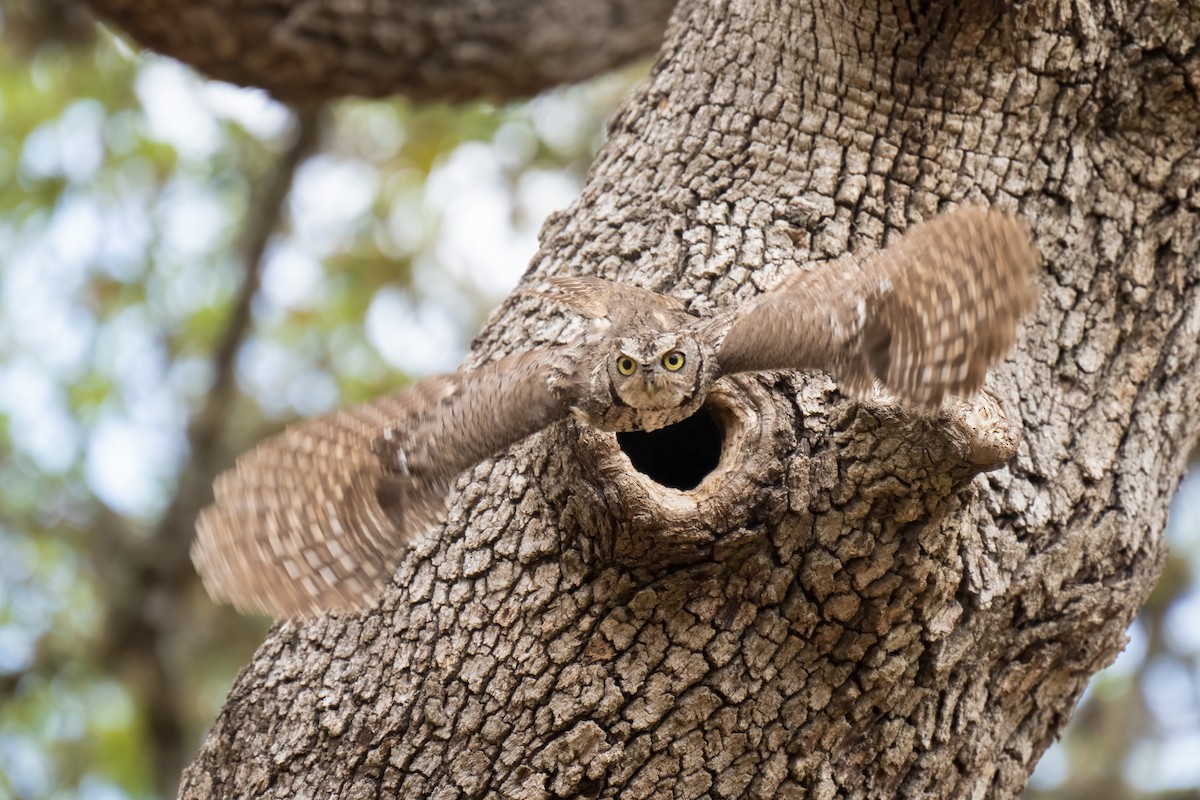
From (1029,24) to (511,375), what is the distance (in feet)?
4.11

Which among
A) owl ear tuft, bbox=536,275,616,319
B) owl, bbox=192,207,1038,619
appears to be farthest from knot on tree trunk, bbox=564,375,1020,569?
owl ear tuft, bbox=536,275,616,319

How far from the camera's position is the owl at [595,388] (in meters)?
1.56

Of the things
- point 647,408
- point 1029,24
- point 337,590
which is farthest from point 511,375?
point 1029,24

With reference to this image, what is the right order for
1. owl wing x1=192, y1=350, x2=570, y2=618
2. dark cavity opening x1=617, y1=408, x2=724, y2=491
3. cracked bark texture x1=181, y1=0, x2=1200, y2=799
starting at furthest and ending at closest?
dark cavity opening x1=617, y1=408, x2=724, y2=491 < cracked bark texture x1=181, y1=0, x2=1200, y2=799 < owl wing x1=192, y1=350, x2=570, y2=618

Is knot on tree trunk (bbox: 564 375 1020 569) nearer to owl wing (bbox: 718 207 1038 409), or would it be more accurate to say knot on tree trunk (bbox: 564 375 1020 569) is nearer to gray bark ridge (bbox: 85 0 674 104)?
owl wing (bbox: 718 207 1038 409)

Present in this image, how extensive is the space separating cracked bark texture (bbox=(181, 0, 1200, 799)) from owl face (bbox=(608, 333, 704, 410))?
0.19 meters

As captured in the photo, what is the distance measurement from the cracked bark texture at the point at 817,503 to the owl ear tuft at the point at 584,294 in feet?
0.55

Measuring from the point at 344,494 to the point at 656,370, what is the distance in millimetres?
560

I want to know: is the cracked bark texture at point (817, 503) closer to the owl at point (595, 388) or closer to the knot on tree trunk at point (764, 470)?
the knot on tree trunk at point (764, 470)

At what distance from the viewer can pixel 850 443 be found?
184cm

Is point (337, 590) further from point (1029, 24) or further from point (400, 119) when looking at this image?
point (400, 119)

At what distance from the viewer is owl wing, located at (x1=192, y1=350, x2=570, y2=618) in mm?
1703

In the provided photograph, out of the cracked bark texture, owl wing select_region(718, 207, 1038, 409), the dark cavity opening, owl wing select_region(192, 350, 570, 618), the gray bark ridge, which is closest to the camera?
owl wing select_region(718, 207, 1038, 409)

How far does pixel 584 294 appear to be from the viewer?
1.99 meters
